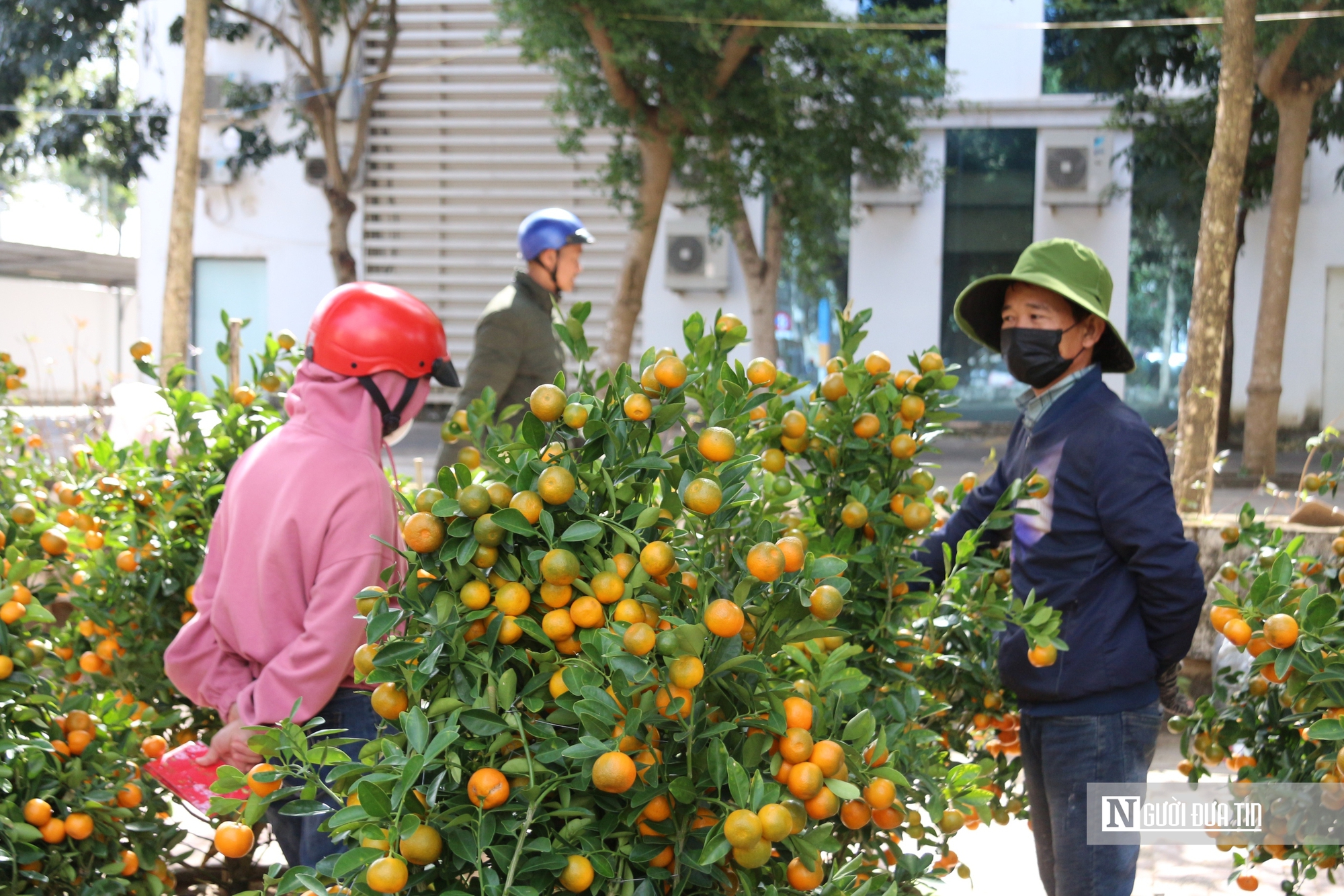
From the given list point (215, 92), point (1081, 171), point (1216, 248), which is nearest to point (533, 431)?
point (1216, 248)

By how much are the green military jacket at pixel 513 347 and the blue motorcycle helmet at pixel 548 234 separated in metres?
0.12

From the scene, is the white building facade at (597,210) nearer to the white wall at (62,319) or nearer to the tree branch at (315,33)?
the tree branch at (315,33)

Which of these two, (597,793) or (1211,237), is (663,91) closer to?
(1211,237)

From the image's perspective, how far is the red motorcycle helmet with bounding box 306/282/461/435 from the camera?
2.22 m

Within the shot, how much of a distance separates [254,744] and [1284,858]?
2096 millimetres

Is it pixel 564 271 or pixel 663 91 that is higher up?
pixel 663 91

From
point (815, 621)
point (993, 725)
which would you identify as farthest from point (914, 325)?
point (815, 621)

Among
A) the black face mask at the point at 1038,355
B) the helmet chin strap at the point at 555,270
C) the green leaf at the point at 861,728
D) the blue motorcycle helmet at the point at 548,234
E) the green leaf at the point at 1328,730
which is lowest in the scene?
the green leaf at the point at 1328,730

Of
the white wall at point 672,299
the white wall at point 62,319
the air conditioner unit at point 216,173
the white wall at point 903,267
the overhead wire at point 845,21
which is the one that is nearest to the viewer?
the overhead wire at point 845,21

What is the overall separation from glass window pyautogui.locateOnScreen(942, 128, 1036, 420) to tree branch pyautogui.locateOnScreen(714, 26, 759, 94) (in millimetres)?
5865

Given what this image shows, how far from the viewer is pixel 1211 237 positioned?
18.9ft

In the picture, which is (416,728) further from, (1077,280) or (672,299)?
(672,299)

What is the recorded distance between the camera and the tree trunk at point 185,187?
24.4 feet

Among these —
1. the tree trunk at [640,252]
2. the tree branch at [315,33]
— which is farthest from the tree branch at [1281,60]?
the tree branch at [315,33]
